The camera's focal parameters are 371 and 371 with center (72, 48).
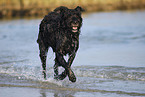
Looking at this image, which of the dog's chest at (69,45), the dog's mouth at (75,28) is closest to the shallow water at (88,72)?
the dog's chest at (69,45)

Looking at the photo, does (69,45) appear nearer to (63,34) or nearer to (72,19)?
(63,34)

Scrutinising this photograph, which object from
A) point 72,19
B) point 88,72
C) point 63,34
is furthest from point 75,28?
point 88,72

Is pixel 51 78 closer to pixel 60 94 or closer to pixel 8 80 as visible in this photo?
pixel 8 80

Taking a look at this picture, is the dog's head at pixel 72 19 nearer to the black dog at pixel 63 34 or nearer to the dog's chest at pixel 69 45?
the black dog at pixel 63 34

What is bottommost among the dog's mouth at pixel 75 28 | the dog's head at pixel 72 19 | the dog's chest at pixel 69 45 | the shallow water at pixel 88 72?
the shallow water at pixel 88 72

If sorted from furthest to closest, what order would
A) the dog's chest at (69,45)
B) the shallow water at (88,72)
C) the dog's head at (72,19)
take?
the dog's chest at (69,45) → the shallow water at (88,72) → the dog's head at (72,19)

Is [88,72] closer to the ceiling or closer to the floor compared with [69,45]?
closer to the floor

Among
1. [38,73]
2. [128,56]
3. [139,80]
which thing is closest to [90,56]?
[128,56]

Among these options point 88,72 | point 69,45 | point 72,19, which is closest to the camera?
point 72,19

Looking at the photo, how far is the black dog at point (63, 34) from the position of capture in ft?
24.4

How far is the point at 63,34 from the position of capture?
778 centimetres

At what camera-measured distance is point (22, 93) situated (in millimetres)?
7449

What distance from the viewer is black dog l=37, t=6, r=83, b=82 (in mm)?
7436

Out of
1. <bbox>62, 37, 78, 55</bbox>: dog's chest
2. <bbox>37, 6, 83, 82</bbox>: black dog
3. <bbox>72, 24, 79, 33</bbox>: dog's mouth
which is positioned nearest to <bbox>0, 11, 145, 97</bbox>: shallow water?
<bbox>37, 6, 83, 82</bbox>: black dog
